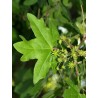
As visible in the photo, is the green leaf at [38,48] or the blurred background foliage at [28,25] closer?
the green leaf at [38,48]

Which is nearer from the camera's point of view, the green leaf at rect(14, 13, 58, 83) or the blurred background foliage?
the green leaf at rect(14, 13, 58, 83)

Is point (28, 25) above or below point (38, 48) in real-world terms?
above

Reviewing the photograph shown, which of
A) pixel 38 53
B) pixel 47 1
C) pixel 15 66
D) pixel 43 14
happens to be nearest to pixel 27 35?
pixel 43 14

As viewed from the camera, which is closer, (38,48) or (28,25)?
(38,48)

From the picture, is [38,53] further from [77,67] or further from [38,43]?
[77,67]
